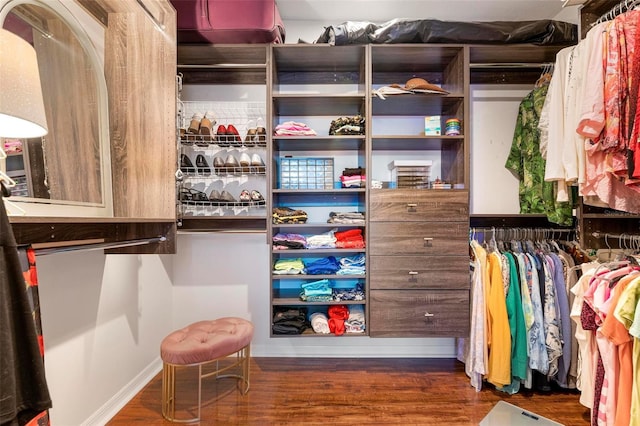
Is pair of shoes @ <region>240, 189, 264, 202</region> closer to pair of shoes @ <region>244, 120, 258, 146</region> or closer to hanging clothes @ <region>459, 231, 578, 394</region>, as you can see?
pair of shoes @ <region>244, 120, 258, 146</region>

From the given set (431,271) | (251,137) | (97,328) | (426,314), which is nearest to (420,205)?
(431,271)

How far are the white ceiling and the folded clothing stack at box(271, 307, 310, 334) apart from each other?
2.23 m

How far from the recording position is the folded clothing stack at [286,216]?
203cm

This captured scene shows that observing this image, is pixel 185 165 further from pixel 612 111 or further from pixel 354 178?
pixel 612 111

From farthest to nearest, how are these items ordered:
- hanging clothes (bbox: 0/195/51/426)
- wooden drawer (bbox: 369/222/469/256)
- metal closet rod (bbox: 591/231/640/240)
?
wooden drawer (bbox: 369/222/469/256)
metal closet rod (bbox: 591/231/640/240)
hanging clothes (bbox: 0/195/51/426)

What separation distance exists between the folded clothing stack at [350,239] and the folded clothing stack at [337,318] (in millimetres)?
465

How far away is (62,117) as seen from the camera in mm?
1390

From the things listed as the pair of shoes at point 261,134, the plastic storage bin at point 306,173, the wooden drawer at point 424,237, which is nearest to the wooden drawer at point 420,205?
the wooden drawer at point 424,237

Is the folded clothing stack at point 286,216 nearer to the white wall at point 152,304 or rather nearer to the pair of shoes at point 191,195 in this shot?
the white wall at point 152,304

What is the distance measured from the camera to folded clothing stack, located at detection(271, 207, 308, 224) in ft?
6.65

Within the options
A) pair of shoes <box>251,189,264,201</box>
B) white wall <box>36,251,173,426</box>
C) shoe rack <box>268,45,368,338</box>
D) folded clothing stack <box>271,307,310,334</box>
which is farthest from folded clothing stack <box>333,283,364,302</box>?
white wall <box>36,251,173,426</box>

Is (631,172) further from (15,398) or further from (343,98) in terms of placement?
(15,398)

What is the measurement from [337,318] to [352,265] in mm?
382

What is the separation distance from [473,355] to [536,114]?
5.51ft
